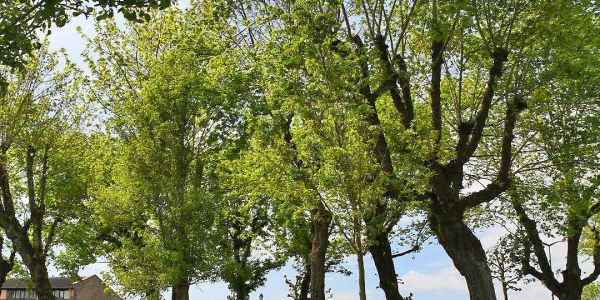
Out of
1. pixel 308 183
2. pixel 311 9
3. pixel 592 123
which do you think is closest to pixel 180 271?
pixel 308 183

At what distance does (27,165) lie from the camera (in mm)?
22688

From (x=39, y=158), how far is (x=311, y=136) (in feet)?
48.1

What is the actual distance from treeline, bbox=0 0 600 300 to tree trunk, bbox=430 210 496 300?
2.3 inches

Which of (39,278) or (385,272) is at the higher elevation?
(39,278)

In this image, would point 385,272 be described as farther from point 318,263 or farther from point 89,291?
point 89,291

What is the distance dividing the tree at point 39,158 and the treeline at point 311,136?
81 mm

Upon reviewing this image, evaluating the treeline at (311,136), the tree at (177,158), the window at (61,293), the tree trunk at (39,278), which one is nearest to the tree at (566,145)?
the treeline at (311,136)

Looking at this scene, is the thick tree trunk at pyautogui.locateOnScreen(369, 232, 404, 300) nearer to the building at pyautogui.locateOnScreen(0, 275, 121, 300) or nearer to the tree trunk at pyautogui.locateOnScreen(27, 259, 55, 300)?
the tree trunk at pyautogui.locateOnScreen(27, 259, 55, 300)

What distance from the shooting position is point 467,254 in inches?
615

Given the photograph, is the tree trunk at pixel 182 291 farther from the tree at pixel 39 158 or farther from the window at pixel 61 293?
the window at pixel 61 293

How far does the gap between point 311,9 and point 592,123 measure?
10.2 m

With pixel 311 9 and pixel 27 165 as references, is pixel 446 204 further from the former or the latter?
pixel 27 165

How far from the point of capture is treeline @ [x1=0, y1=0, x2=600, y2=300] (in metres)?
14.9

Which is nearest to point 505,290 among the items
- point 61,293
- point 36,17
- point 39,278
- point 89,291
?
point 39,278
